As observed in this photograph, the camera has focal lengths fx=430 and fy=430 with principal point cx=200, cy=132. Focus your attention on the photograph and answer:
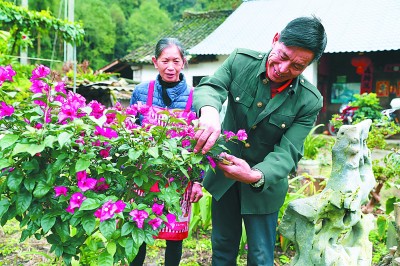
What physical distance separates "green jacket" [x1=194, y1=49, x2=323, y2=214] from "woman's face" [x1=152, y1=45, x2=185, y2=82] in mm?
441

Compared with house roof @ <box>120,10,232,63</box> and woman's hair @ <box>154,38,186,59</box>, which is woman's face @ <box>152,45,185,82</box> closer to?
woman's hair @ <box>154,38,186,59</box>

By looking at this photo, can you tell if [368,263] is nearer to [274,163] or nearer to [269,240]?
[269,240]

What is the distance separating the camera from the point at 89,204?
56.5 inches

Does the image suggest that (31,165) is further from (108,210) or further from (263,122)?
(263,122)

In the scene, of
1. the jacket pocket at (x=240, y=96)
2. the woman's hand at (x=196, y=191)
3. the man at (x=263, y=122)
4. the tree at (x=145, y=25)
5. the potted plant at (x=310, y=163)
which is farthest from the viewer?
the tree at (x=145, y=25)

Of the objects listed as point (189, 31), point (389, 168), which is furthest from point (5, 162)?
point (189, 31)

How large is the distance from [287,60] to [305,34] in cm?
12

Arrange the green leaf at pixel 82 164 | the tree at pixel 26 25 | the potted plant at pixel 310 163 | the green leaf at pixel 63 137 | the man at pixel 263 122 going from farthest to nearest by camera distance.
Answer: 1. the tree at pixel 26 25
2. the potted plant at pixel 310 163
3. the man at pixel 263 122
4. the green leaf at pixel 82 164
5. the green leaf at pixel 63 137

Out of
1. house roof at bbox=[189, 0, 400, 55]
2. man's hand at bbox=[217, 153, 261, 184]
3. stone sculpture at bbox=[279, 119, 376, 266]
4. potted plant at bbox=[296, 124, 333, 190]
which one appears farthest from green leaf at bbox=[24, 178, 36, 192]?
house roof at bbox=[189, 0, 400, 55]

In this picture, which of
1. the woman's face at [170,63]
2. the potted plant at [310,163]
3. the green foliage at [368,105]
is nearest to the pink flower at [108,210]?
the woman's face at [170,63]

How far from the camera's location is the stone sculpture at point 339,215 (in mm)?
1936

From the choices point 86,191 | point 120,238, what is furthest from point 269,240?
point 86,191

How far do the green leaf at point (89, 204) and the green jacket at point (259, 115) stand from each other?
0.65m

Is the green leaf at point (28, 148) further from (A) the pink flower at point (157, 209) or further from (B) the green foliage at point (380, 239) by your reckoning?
(B) the green foliage at point (380, 239)
